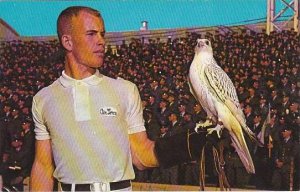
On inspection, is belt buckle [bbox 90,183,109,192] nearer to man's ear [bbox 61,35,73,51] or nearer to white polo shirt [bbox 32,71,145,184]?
white polo shirt [bbox 32,71,145,184]

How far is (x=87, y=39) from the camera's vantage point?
279 cm

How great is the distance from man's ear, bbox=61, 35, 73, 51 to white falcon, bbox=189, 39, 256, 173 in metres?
0.57

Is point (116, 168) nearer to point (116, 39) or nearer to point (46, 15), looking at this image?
point (116, 39)

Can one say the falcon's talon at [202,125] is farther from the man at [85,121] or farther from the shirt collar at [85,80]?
the shirt collar at [85,80]

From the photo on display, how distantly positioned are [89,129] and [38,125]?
0.83 ft

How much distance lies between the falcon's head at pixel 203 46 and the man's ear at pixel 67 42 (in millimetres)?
587

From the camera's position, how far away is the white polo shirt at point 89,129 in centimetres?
277

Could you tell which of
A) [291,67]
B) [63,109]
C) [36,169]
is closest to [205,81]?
[291,67]

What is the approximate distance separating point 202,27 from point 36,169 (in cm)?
102

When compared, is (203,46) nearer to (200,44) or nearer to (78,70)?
(200,44)

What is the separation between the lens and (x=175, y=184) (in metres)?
2.90

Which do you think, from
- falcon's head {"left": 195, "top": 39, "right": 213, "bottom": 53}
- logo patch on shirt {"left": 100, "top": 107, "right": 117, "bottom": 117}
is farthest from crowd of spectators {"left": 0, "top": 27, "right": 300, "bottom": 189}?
logo patch on shirt {"left": 100, "top": 107, "right": 117, "bottom": 117}

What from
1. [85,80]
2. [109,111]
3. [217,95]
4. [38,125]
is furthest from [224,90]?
[38,125]

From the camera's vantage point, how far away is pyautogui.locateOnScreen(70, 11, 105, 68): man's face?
2.77 m
